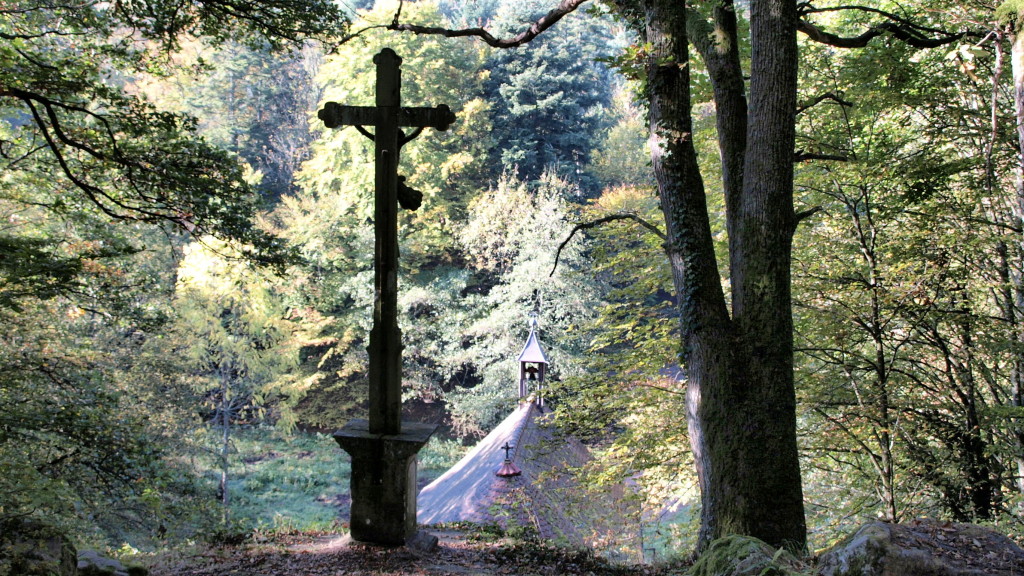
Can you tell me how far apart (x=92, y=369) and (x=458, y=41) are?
21205 mm

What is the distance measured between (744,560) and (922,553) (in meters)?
0.57

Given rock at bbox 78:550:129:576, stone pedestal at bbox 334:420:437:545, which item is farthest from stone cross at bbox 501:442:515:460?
rock at bbox 78:550:129:576

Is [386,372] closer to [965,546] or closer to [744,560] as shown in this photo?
[744,560]

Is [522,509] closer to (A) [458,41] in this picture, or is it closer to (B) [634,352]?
(B) [634,352]

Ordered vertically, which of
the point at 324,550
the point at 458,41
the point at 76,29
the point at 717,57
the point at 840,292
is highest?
the point at 458,41

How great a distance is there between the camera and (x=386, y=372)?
3.72 meters

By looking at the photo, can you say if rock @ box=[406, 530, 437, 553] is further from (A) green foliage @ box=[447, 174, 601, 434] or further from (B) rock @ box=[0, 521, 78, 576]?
(A) green foliage @ box=[447, 174, 601, 434]

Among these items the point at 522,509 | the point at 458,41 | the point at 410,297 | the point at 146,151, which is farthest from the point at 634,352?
the point at 458,41

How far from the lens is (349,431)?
3.77 metres

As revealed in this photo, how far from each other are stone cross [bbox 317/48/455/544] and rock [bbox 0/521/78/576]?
139 centimetres

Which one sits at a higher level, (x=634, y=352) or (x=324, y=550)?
(x=634, y=352)

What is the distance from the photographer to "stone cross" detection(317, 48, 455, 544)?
12.0 ft

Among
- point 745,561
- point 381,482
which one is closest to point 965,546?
point 745,561

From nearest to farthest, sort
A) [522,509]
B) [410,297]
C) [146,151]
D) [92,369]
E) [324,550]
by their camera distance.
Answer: [324,550], [146,151], [92,369], [522,509], [410,297]
